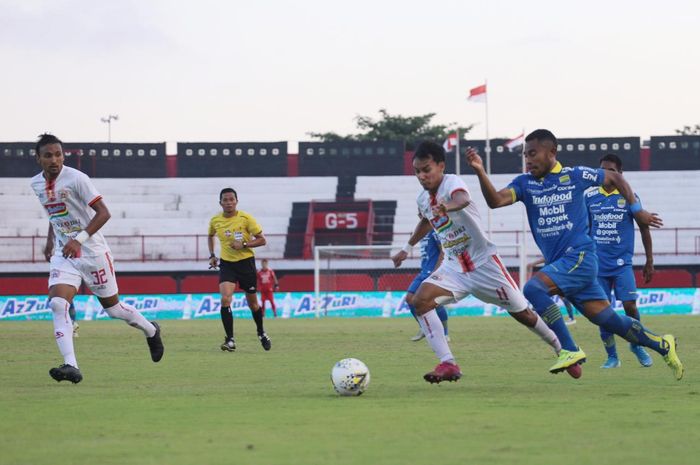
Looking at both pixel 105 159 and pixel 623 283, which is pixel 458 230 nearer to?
pixel 623 283

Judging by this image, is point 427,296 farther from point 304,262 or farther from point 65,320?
point 304,262

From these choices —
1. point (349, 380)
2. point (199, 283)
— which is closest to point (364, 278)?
point (199, 283)

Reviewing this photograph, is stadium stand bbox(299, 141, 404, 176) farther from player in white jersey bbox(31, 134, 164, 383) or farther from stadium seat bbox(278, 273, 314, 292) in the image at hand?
player in white jersey bbox(31, 134, 164, 383)

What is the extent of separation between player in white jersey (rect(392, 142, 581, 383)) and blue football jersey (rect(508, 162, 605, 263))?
0.48 metres

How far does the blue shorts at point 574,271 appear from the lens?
10828mm

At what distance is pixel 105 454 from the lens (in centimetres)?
649

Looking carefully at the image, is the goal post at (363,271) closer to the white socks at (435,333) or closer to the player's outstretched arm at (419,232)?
the player's outstretched arm at (419,232)

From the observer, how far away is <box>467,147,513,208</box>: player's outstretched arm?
9844mm

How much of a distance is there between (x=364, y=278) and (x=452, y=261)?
3377 centimetres

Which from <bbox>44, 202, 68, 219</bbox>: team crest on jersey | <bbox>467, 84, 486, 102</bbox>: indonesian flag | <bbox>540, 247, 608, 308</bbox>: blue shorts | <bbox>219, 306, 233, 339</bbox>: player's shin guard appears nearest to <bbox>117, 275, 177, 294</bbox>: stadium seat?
<bbox>467, 84, 486, 102</bbox>: indonesian flag

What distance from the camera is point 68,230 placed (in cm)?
1175

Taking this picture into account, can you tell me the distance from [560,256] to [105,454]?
5.63m

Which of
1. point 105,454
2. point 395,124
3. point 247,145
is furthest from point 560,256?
point 395,124

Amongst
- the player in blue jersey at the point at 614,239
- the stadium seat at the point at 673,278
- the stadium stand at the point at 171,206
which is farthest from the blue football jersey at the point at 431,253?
the stadium stand at the point at 171,206
